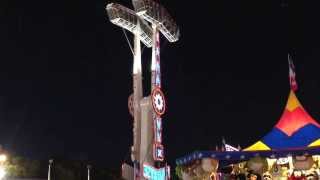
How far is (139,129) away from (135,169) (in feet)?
8.95

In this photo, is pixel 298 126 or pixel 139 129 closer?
pixel 298 126

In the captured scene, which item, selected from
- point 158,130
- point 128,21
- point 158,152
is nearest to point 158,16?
point 128,21

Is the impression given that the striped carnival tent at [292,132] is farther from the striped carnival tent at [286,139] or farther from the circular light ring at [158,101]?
the circular light ring at [158,101]

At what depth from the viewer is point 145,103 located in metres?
34.1

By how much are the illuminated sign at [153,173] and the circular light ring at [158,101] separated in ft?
11.7

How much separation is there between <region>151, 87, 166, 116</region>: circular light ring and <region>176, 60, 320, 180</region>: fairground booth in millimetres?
5103

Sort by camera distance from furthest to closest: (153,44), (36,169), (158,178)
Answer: (36,169), (153,44), (158,178)

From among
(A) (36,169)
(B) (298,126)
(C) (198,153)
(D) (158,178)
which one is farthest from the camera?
(A) (36,169)

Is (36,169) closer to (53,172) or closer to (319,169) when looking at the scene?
(53,172)

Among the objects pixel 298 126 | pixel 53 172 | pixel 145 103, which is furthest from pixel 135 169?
pixel 53 172

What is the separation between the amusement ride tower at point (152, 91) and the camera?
32656 millimetres

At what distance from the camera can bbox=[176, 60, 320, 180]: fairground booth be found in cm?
2397

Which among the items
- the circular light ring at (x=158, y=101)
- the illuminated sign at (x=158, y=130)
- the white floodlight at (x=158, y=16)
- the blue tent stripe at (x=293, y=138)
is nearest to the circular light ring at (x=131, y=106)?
the circular light ring at (x=158, y=101)

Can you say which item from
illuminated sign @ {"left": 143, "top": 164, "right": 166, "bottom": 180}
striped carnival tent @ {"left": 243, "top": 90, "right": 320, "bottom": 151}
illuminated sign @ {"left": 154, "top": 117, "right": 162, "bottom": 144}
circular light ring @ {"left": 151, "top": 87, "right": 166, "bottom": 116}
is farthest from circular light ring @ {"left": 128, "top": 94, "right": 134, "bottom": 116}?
striped carnival tent @ {"left": 243, "top": 90, "right": 320, "bottom": 151}
